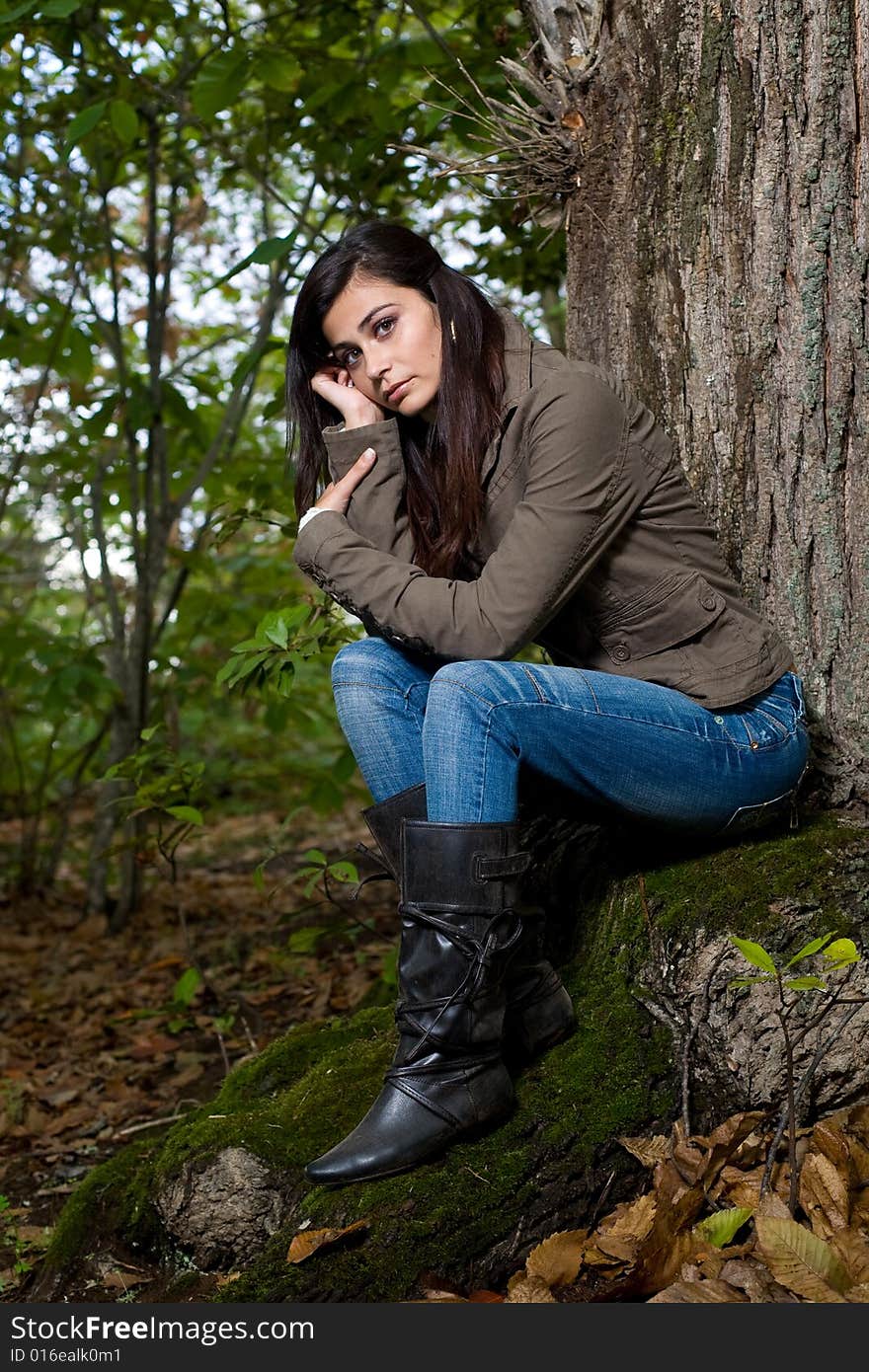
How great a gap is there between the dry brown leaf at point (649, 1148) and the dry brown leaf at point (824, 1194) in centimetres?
23

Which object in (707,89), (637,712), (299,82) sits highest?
(299,82)

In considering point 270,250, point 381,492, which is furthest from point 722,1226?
point 270,250

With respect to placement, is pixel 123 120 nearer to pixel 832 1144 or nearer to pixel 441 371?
pixel 441 371

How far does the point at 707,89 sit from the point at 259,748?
20.8 ft

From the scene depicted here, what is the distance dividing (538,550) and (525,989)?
845mm

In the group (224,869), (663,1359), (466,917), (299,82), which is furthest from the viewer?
(224,869)

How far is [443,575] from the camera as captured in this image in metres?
2.37

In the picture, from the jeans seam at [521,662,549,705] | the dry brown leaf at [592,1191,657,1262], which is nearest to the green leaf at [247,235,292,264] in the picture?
the jeans seam at [521,662,549,705]

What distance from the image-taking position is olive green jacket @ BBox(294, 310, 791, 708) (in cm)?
209

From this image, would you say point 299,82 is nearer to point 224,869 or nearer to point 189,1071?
point 189,1071

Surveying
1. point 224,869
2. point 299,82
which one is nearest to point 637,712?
point 299,82

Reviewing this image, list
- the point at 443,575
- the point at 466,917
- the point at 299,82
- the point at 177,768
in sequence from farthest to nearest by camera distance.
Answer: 1. the point at 299,82
2. the point at 177,768
3. the point at 443,575
4. the point at 466,917

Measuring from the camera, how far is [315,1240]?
6.06 ft

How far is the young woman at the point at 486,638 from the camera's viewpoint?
1977mm
